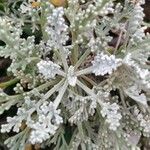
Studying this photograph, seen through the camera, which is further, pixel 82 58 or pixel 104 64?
pixel 82 58

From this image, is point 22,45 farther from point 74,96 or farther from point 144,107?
point 144,107

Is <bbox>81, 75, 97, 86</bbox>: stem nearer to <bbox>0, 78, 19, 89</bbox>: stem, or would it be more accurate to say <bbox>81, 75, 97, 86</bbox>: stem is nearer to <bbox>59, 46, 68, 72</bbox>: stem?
<bbox>59, 46, 68, 72</bbox>: stem

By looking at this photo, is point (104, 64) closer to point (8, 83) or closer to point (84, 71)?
point (84, 71)

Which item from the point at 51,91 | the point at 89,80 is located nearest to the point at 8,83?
the point at 51,91

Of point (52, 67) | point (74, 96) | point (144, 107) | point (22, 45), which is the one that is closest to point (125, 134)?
point (144, 107)

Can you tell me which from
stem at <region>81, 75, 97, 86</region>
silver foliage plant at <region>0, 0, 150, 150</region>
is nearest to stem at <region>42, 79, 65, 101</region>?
silver foliage plant at <region>0, 0, 150, 150</region>

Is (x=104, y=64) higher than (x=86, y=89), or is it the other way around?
(x=104, y=64)

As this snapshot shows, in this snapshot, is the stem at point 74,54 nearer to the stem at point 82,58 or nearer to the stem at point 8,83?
the stem at point 82,58

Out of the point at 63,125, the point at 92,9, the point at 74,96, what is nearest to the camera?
the point at 92,9

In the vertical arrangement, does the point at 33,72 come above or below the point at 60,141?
above
